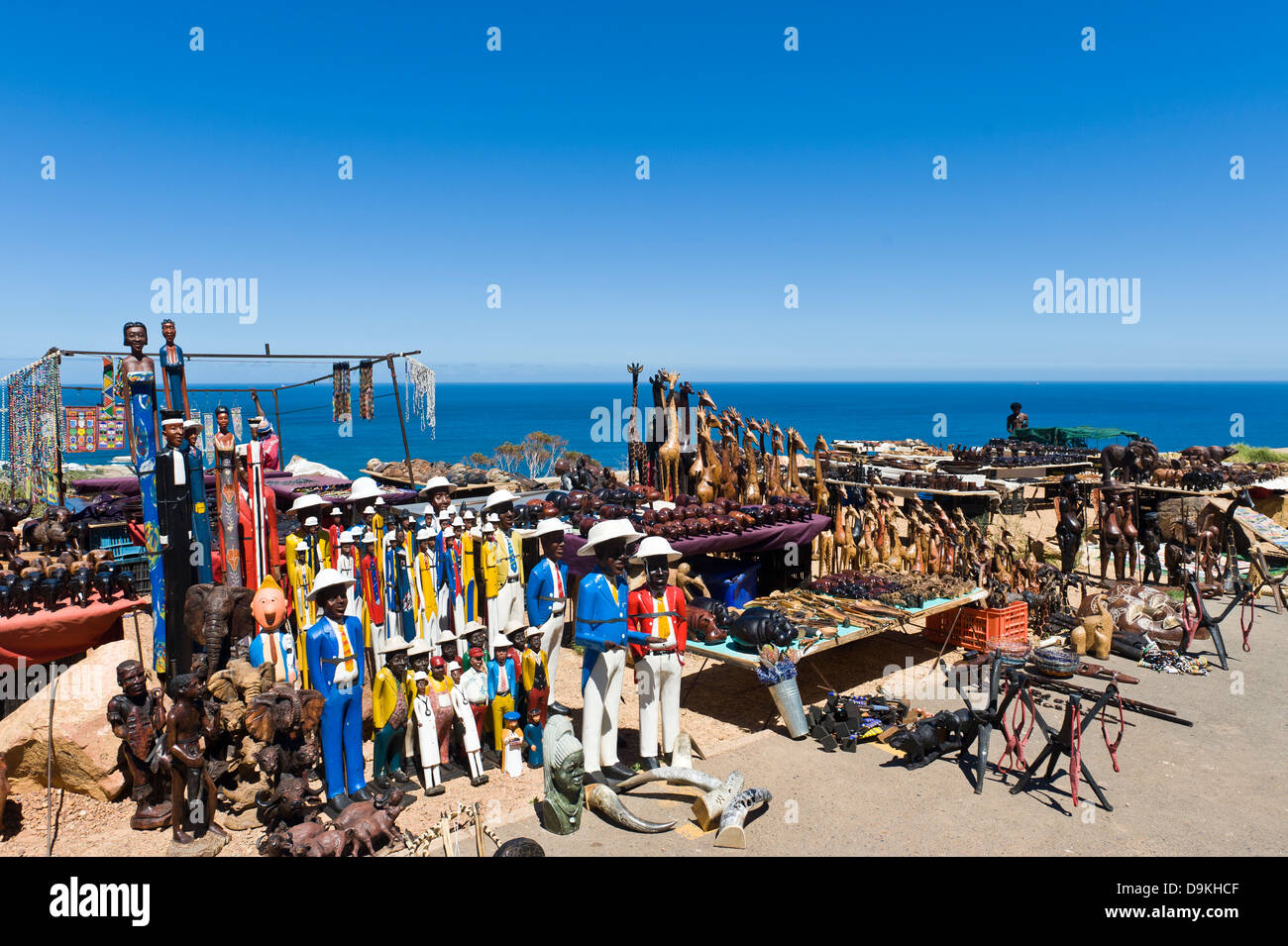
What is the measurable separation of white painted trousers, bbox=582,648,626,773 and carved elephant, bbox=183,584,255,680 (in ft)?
11.5

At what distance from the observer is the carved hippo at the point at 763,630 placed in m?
8.08

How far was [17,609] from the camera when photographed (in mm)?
8219

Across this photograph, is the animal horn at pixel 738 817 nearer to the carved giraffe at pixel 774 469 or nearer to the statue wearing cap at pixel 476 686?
the statue wearing cap at pixel 476 686

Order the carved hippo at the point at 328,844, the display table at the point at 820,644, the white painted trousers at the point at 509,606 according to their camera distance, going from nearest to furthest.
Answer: the carved hippo at the point at 328,844 < the display table at the point at 820,644 < the white painted trousers at the point at 509,606

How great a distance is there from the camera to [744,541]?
10.4 metres

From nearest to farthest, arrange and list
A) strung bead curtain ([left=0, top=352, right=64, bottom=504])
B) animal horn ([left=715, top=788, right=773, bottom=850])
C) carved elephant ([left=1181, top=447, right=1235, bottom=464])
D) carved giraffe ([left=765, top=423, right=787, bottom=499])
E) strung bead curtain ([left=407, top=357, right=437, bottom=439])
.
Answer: animal horn ([left=715, top=788, right=773, bottom=850])
strung bead curtain ([left=0, top=352, right=64, bottom=504])
carved giraffe ([left=765, top=423, right=787, bottom=499])
strung bead curtain ([left=407, top=357, right=437, bottom=439])
carved elephant ([left=1181, top=447, right=1235, bottom=464])

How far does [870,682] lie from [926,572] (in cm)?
231

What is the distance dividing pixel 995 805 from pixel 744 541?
475 centimetres

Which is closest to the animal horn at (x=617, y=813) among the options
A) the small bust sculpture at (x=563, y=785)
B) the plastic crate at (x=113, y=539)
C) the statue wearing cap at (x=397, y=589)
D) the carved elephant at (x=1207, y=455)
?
the small bust sculpture at (x=563, y=785)

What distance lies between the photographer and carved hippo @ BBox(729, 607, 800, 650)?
8078 millimetres

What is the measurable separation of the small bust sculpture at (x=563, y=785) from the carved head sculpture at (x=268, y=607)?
3.19 meters

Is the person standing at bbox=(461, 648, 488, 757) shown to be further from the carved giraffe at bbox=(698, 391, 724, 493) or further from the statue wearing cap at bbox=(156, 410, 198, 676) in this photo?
the carved giraffe at bbox=(698, 391, 724, 493)

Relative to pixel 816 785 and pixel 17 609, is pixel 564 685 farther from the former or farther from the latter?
pixel 17 609

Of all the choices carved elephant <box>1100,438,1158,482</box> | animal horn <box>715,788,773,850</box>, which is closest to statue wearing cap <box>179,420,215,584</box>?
animal horn <box>715,788,773,850</box>
